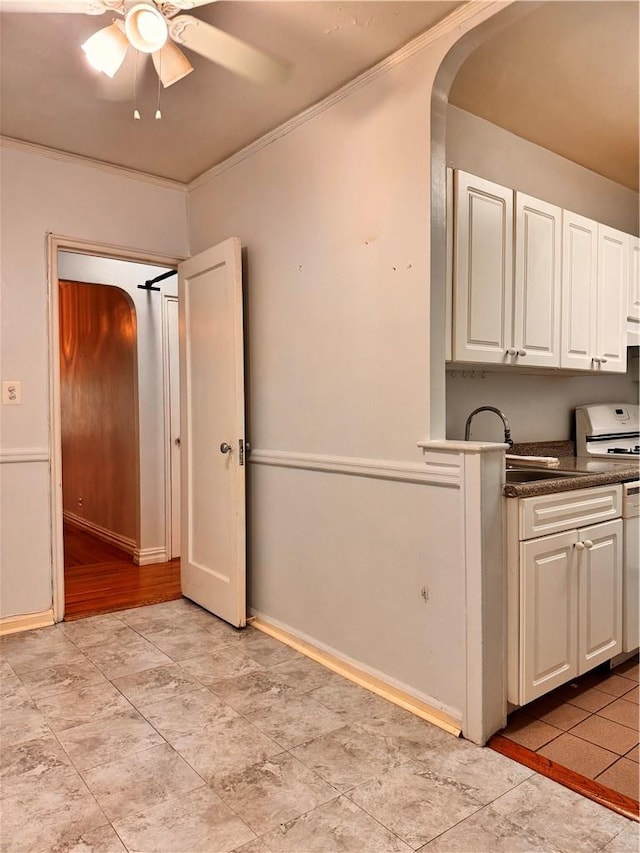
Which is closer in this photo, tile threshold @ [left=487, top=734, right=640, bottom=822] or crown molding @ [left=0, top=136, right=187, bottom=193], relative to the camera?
tile threshold @ [left=487, top=734, right=640, bottom=822]

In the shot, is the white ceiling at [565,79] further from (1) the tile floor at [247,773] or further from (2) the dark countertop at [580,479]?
(1) the tile floor at [247,773]

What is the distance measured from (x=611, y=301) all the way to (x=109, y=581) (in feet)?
11.3

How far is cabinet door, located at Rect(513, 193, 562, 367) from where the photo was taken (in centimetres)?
263

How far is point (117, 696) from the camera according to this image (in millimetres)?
2334

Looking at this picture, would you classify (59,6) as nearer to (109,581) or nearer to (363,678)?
(363,678)

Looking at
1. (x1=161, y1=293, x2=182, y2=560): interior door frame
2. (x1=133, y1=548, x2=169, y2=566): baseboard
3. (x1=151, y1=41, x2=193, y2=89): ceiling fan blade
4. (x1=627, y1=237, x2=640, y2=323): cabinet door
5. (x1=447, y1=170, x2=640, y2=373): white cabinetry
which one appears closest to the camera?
(x1=151, y1=41, x2=193, y2=89): ceiling fan blade

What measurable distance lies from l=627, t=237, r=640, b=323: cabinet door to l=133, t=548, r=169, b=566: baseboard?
136 inches

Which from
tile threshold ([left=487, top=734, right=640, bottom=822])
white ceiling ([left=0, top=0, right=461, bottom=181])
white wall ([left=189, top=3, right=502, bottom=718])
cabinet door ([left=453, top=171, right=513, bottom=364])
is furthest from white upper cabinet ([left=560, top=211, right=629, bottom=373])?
tile threshold ([left=487, top=734, right=640, bottom=822])

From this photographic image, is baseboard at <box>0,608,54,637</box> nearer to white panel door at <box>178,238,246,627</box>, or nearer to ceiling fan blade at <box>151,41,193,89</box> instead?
white panel door at <box>178,238,246,627</box>

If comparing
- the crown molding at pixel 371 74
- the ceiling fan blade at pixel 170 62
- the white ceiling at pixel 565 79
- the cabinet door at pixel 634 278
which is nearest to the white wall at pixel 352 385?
the crown molding at pixel 371 74

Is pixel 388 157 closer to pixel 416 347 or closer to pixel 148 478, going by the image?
pixel 416 347

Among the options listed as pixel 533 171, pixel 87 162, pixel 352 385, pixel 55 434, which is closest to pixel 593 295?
pixel 533 171

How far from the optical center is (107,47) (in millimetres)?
1849

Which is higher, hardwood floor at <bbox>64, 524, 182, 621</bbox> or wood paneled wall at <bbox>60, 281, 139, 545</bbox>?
wood paneled wall at <bbox>60, 281, 139, 545</bbox>
